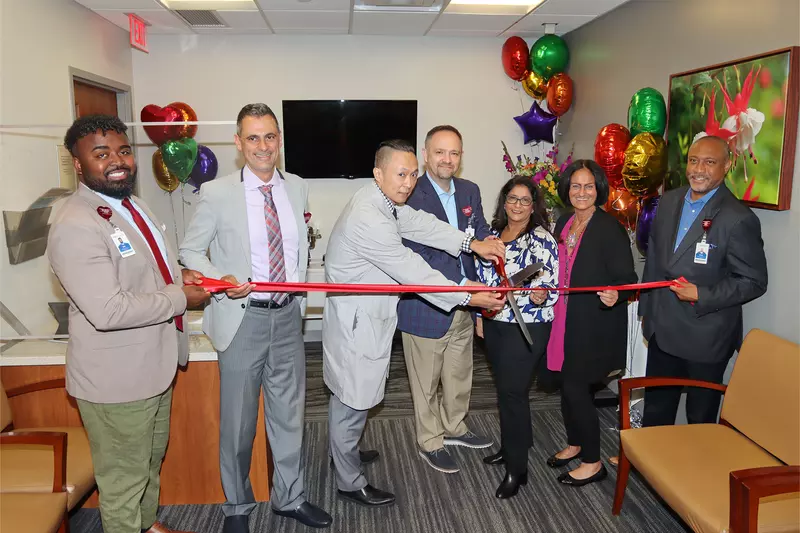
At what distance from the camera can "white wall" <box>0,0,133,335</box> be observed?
3105 mm

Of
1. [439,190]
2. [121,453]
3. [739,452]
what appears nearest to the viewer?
[121,453]

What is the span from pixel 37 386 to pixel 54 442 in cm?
60

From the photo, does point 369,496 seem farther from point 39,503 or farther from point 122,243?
point 122,243

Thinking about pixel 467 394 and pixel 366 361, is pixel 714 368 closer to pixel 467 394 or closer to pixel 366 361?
pixel 467 394

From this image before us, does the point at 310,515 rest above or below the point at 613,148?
below

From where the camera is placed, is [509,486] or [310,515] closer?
[310,515]

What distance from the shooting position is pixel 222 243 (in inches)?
101

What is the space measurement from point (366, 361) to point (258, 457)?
2.69 ft

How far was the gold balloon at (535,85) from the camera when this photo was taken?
233 inches

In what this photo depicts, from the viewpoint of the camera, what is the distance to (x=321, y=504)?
304 cm

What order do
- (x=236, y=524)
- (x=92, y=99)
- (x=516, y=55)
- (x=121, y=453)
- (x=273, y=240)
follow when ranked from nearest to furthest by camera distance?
(x=121, y=453), (x=273, y=240), (x=236, y=524), (x=92, y=99), (x=516, y=55)

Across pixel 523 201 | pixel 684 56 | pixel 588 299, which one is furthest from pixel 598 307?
pixel 684 56

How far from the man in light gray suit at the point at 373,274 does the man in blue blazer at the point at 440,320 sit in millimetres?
287

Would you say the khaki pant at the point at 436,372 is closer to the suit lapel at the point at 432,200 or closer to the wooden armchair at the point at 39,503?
the suit lapel at the point at 432,200
